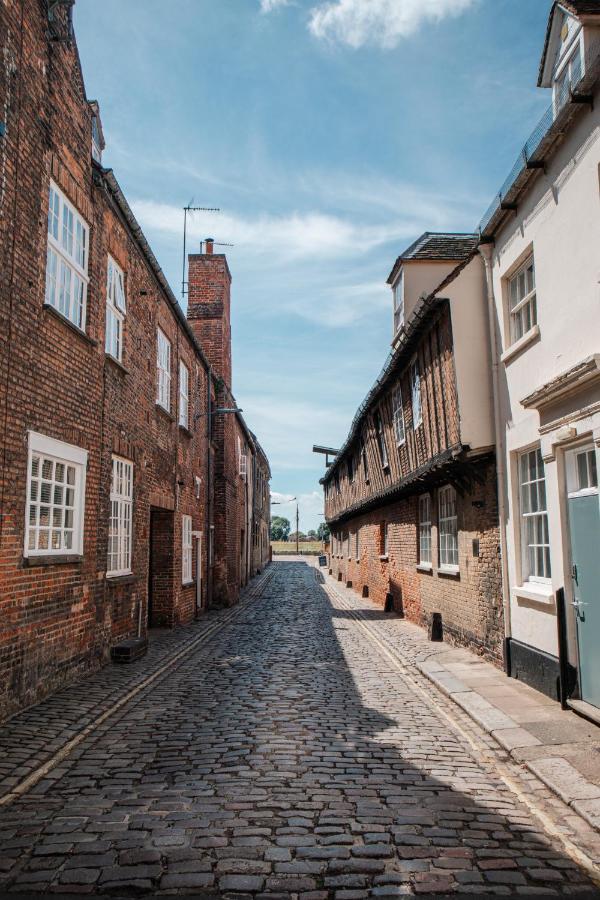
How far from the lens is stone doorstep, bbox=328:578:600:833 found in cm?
473

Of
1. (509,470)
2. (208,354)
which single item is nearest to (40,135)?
(509,470)

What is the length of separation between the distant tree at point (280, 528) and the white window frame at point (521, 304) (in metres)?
130

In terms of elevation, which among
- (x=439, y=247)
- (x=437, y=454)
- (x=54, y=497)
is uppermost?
(x=439, y=247)

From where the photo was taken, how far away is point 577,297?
7059mm

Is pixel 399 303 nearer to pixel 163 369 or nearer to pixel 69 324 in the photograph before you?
pixel 163 369

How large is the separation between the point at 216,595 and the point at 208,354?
7626 millimetres

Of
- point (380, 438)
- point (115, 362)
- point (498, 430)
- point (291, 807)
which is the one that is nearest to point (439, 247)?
point (380, 438)

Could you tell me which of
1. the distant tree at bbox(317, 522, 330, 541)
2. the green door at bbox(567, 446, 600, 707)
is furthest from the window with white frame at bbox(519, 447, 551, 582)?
the distant tree at bbox(317, 522, 330, 541)

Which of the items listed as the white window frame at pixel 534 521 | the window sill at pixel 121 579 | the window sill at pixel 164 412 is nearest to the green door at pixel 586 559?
the white window frame at pixel 534 521

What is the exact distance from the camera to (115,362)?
10617 millimetres

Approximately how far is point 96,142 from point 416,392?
7.19m

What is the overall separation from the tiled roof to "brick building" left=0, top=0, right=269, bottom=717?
227 inches

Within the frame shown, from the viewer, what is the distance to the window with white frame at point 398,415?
614 inches

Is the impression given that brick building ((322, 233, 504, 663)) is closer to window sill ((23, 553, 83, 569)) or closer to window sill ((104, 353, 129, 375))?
window sill ((104, 353, 129, 375))
